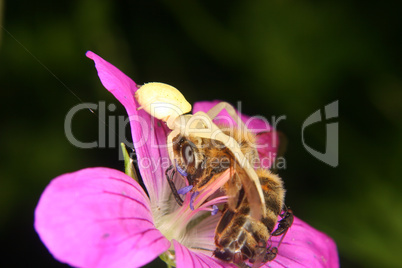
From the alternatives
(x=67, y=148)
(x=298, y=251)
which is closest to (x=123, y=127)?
(x=67, y=148)

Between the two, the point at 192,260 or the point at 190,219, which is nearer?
the point at 192,260

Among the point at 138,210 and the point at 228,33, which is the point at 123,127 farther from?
the point at 228,33

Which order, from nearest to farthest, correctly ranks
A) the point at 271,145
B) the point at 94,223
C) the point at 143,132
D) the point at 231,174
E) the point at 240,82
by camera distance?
the point at 94,223 → the point at 231,174 → the point at 143,132 → the point at 271,145 → the point at 240,82

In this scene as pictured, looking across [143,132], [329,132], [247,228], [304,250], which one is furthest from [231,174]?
[329,132]

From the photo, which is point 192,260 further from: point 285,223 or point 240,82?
point 240,82

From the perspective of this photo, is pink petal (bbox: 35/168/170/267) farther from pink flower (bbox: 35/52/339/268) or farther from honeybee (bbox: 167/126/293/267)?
honeybee (bbox: 167/126/293/267)

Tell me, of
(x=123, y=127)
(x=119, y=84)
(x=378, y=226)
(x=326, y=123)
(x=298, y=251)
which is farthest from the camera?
(x=326, y=123)

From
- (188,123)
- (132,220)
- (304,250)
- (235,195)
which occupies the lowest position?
(304,250)
